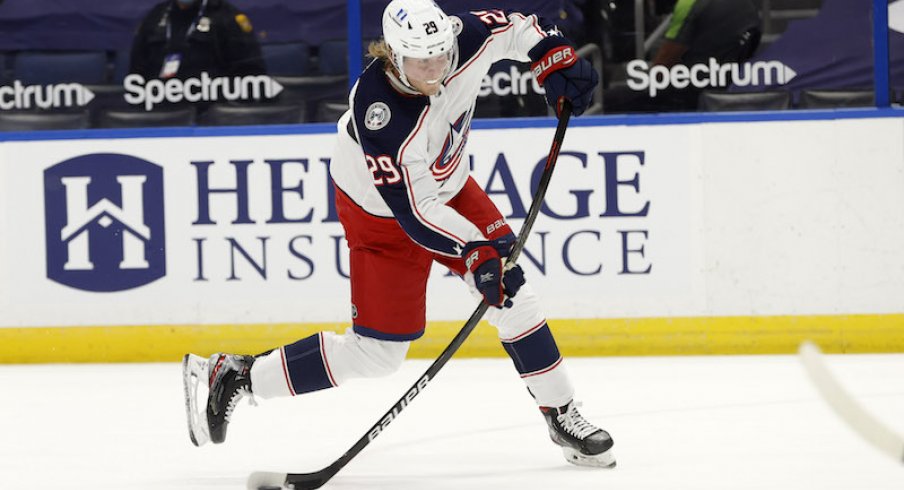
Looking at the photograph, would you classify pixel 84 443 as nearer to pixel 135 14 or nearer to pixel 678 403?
pixel 678 403

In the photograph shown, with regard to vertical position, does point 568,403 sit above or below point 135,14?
below

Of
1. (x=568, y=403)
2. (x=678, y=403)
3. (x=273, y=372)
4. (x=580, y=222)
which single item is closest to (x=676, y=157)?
(x=580, y=222)

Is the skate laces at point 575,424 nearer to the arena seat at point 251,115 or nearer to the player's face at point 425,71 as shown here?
the player's face at point 425,71

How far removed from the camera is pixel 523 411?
364cm

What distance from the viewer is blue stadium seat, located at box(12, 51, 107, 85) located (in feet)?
16.0

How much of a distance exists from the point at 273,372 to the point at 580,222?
6.60 feet

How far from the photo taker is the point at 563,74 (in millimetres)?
2891

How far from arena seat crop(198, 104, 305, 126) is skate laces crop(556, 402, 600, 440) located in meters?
2.29

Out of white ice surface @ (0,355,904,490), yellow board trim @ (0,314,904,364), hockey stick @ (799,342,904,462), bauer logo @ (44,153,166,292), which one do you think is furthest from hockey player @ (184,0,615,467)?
bauer logo @ (44,153,166,292)

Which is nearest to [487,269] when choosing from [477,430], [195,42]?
[477,430]

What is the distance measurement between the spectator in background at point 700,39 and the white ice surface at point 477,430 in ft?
3.18

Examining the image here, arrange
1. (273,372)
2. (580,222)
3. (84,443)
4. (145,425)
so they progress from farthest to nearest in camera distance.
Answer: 1. (580,222)
2. (145,425)
3. (84,443)
4. (273,372)

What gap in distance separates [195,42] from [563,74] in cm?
237

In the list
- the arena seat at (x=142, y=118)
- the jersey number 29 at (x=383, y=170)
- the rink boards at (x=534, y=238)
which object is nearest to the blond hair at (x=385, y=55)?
the jersey number 29 at (x=383, y=170)
